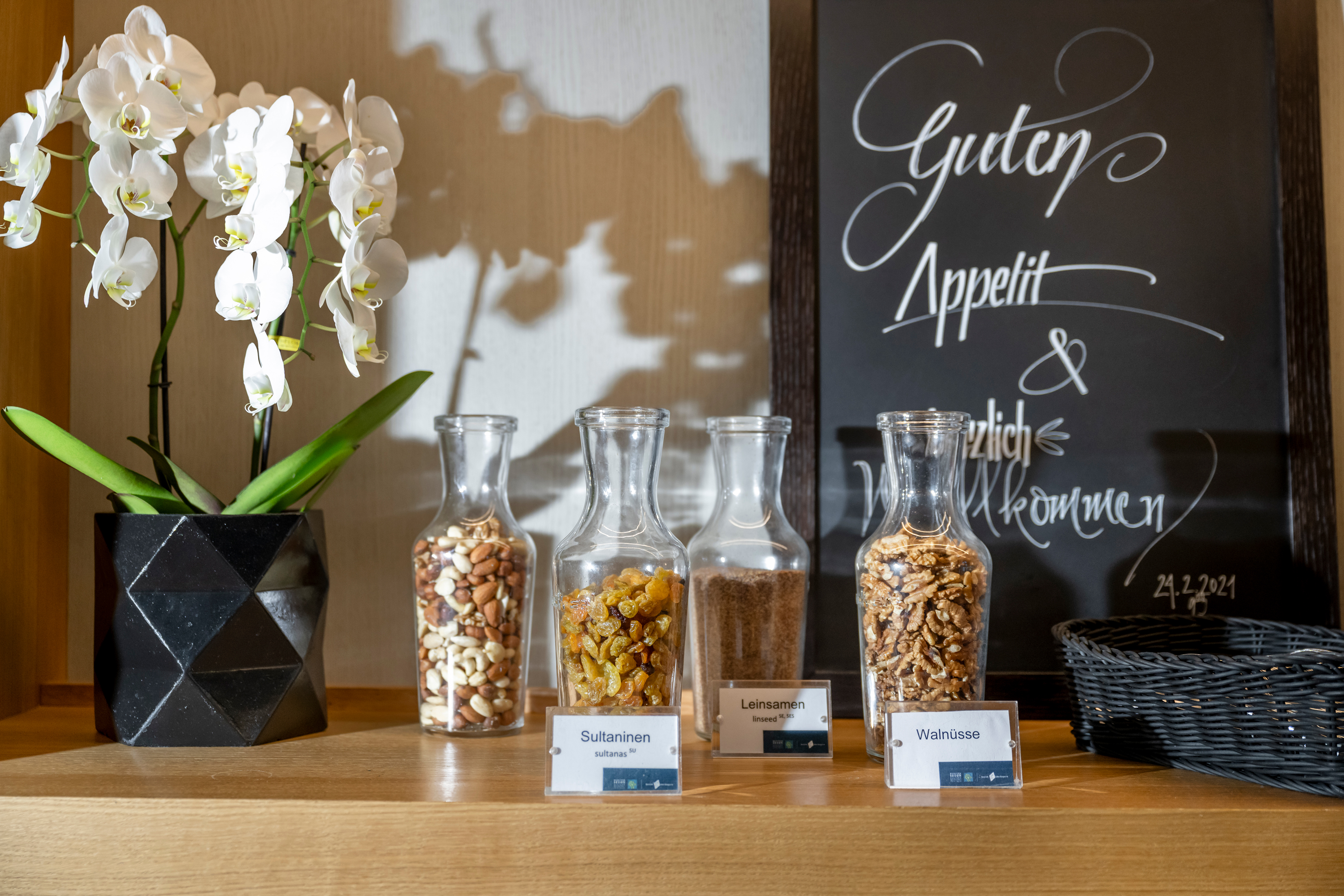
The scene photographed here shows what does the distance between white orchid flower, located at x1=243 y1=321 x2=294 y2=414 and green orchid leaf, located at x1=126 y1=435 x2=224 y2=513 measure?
0.39ft

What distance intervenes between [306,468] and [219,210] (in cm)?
28

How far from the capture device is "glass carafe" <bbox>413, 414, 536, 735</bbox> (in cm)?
88

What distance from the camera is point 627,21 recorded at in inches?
42.5

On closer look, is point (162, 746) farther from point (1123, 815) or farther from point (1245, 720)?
point (1245, 720)

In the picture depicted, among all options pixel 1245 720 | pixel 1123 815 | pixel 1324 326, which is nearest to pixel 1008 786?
pixel 1123 815

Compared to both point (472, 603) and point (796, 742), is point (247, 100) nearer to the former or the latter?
point (472, 603)

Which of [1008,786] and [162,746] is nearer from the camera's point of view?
[1008,786]

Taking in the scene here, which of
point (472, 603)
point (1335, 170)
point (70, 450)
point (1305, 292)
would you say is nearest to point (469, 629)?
point (472, 603)

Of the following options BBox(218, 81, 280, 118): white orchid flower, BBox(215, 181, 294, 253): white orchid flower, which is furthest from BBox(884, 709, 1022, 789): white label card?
BBox(218, 81, 280, 118): white orchid flower

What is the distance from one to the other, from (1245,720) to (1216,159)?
0.61 meters

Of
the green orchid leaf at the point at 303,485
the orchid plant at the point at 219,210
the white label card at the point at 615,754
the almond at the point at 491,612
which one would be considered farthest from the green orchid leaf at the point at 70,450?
the white label card at the point at 615,754

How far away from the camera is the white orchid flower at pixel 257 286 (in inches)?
31.3

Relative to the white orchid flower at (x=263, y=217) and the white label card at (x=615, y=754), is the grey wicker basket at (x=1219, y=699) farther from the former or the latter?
the white orchid flower at (x=263, y=217)

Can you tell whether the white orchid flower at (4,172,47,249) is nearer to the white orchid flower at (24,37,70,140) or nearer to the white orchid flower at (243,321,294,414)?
the white orchid flower at (24,37,70,140)
